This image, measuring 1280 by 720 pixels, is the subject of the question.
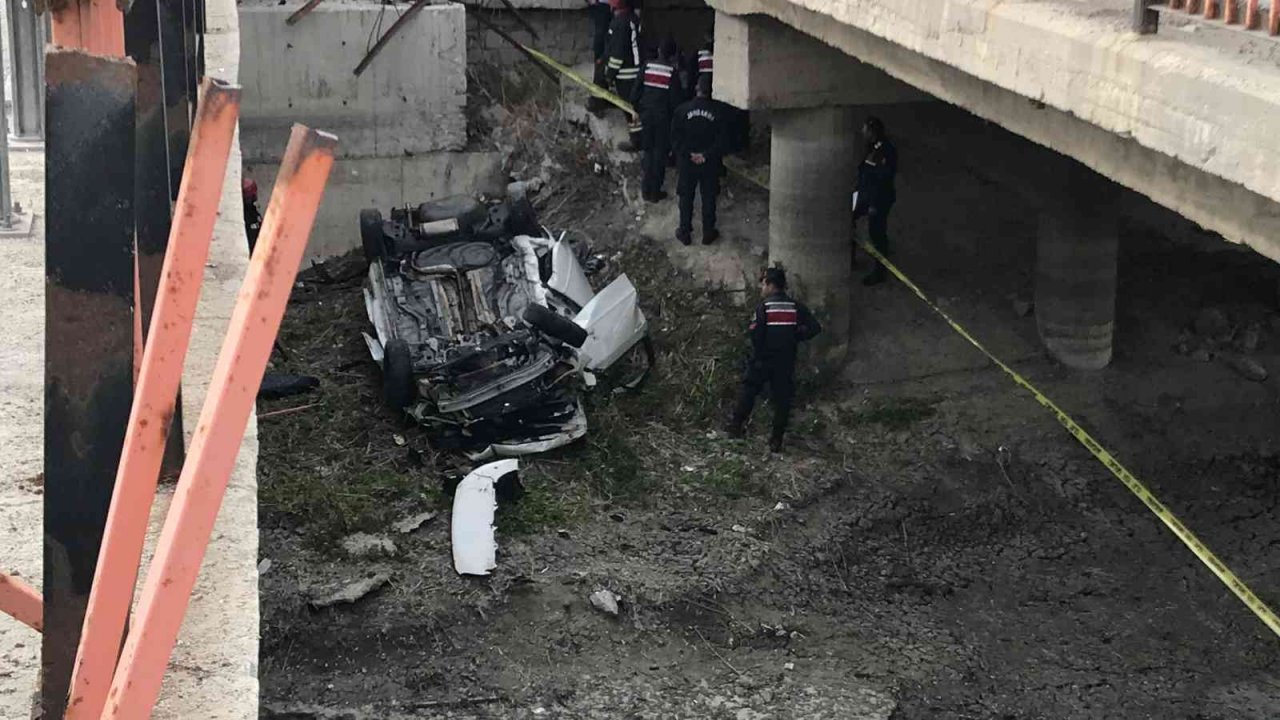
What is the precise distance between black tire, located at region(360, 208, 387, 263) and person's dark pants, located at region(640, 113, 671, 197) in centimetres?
253

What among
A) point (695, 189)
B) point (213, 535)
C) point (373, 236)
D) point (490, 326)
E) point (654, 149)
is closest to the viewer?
point (213, 535)

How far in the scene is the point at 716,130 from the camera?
Result: 12.1 metres

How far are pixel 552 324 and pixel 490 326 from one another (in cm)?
74

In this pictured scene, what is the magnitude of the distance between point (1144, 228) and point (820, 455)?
186 inches

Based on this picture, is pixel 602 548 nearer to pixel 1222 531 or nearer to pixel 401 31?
pixel 1222 531

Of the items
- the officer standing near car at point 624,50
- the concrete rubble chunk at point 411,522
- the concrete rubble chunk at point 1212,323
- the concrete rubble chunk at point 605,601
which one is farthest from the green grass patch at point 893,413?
the officer standing near car at point 624,50

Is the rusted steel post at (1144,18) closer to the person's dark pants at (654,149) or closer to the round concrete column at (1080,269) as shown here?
the round concrete column at (1080,269)

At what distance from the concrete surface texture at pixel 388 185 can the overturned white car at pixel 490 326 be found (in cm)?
198

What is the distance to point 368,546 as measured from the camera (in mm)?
9195

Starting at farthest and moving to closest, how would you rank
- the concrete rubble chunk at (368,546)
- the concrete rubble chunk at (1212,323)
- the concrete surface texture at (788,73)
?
the concrete rubble chunk at (1212,323), the concrete surface texture at (788,73), the concrete rubble chunk at (368,546)

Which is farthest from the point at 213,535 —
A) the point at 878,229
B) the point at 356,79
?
the point at 356,79

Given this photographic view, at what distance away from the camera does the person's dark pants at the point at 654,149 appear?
42.0 feet

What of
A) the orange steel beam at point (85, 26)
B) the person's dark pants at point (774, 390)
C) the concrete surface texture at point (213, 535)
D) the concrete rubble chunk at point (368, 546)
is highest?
the orange steel beam at point (85, 26)

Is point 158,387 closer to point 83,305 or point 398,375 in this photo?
point 83,305
